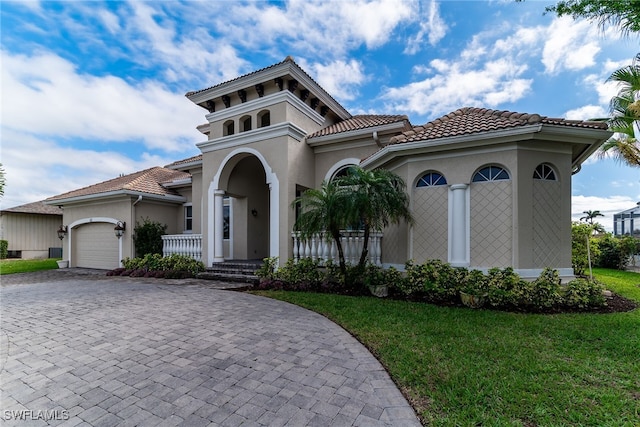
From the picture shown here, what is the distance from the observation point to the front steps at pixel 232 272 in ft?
32.8

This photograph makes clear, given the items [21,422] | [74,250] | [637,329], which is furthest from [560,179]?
[74,250]

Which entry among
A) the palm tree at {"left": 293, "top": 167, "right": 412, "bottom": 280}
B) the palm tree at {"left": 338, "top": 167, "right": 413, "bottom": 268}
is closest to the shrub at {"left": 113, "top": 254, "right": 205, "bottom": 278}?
the palm tree at {"left": 293, "top": 167, "right": 412, "bottom": 280}

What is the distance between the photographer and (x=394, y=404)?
2.82m

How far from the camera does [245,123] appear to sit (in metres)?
11.5

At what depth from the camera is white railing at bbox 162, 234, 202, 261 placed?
11828 millimetres

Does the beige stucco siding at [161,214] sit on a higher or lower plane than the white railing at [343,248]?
higher

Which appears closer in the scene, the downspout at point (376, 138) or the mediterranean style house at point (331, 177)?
the mediterranean style house at point (331, 177)

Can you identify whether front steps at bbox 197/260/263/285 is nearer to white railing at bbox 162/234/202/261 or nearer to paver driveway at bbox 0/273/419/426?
white railing at bbox 162/234/202/261

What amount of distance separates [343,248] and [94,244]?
14.3 meters

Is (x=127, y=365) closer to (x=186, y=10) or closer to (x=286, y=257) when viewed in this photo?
(x=286, y=257)

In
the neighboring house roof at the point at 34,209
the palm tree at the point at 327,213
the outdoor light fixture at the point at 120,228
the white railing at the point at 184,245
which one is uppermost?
the neighboring house roof at the point at 34,209

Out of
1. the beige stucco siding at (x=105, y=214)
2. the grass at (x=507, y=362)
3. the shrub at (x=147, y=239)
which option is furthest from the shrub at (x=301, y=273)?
the beige stucco siding at (x=105, y=214)

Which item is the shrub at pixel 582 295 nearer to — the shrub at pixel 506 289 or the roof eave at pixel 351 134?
the shrub at pixel 506 289

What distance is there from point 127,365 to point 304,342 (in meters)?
2.49
